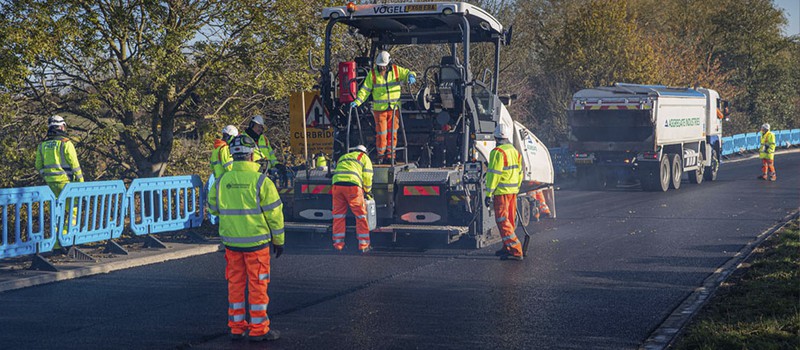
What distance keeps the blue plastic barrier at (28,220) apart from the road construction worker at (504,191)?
5.53m

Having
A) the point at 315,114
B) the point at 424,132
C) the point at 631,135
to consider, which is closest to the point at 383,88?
the point at 424,132

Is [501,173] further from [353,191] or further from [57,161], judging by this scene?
[57,161]

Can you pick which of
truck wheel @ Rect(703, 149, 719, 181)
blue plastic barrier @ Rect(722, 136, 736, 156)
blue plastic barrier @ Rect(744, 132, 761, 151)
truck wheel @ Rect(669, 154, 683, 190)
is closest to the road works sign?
truck wheel @ Rect(669, 154, 683, 190)

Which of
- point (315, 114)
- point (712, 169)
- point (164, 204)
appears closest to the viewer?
point (164, 204)

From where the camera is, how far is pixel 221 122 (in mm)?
16516

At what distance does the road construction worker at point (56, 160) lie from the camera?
11.7m

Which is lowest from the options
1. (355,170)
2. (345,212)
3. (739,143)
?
(345,212)

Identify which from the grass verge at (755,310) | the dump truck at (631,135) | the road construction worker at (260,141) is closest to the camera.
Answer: the grass verge at (755,310)

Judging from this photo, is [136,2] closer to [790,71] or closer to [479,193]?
[479,193]

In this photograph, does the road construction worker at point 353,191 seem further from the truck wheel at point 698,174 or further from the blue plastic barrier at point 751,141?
the blue plastic barrier at point 751,141

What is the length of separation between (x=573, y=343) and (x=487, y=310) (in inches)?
53.5

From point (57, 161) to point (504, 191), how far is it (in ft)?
19.9

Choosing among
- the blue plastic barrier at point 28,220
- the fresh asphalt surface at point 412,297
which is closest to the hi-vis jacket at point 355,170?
the fresh asphalt surface at point 412,297

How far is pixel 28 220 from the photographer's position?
33.4 ft
